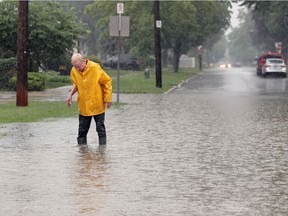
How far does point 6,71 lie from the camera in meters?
36.4

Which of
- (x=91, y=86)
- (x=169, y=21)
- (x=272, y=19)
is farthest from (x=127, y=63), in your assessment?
(x=91, y=86)

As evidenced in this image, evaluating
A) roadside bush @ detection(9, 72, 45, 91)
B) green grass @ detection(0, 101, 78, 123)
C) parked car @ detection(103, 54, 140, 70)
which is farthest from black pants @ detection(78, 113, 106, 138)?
parked car @ detection(103, 54, 140, 70)

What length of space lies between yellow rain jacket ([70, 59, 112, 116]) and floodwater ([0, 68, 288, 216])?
0.68 m

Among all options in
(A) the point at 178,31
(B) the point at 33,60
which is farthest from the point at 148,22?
(B) the point at 33,60

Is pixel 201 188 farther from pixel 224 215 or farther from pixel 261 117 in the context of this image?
pixel 261 117

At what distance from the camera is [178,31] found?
7238 centimetres

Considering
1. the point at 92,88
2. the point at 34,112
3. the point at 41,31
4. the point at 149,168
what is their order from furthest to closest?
the point at 41,31
the point at 34,112
the point at 92,88
the point at 149,168

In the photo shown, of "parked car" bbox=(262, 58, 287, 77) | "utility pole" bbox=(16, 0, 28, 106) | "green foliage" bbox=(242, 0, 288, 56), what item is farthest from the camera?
"parked car" bbox=(262, 58, 287, 77)

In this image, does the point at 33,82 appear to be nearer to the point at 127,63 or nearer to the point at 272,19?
the point at 127,63

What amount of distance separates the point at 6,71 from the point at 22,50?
12173mm

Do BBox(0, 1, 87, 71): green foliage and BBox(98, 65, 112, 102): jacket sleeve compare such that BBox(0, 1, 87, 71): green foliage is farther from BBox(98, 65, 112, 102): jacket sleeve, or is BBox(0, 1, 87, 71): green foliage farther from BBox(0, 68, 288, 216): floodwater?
BBox(98, 65, 112, 102): jacket sleeve

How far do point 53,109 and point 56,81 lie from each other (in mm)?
22883

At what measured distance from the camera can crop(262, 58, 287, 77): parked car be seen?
6350 centimetres

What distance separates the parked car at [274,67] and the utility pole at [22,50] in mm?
40459
